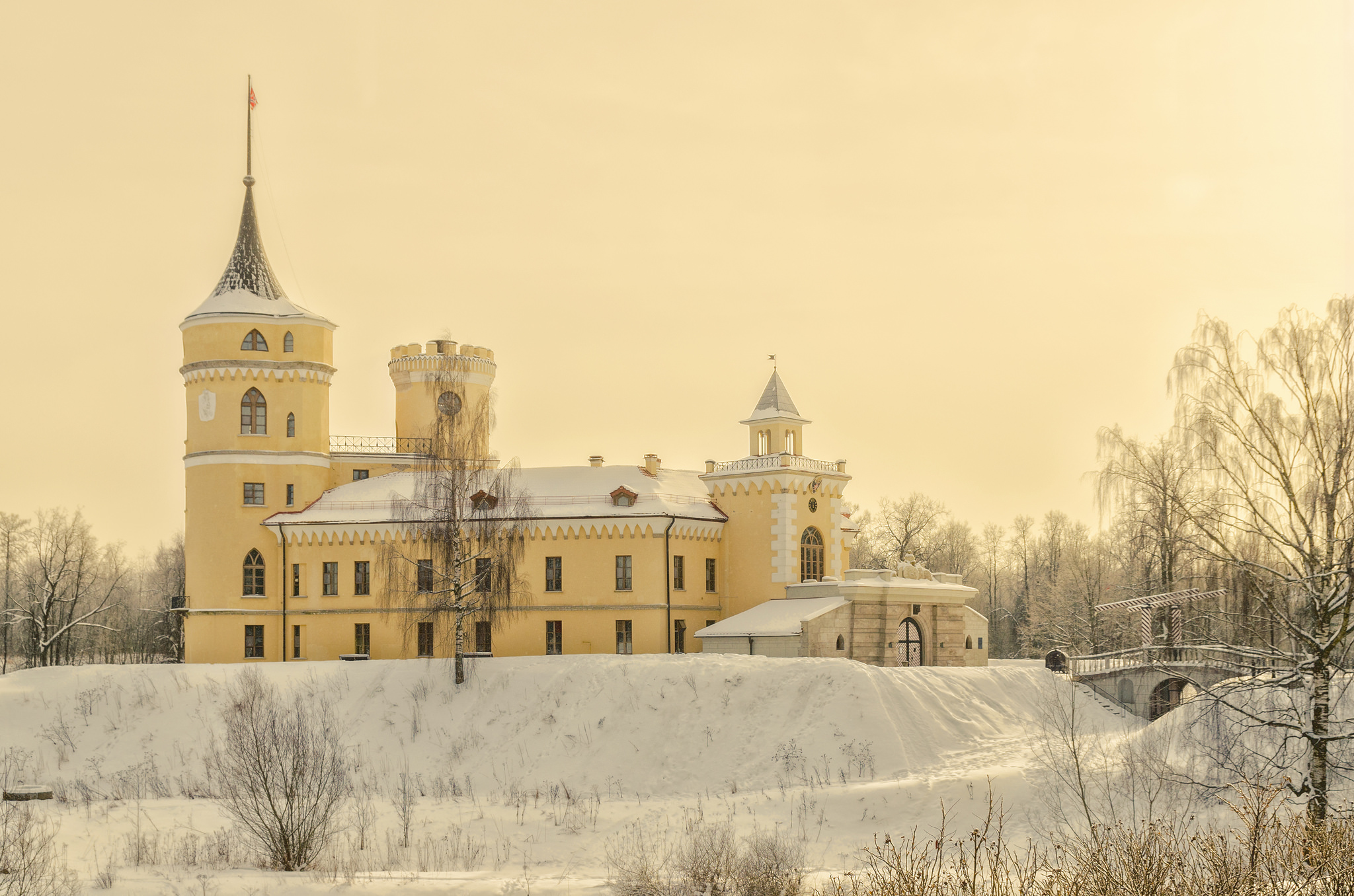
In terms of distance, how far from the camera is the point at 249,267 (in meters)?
49.0

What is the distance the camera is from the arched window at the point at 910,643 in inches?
1727

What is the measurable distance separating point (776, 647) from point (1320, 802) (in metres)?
23.8

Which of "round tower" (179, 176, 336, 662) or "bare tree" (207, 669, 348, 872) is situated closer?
"bare tree" (207, 669, 348, 872)

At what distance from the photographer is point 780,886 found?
19.8 m

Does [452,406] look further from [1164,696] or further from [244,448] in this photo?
[1164,696]

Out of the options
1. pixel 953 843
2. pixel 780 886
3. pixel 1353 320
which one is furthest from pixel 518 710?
pixel 1353 320

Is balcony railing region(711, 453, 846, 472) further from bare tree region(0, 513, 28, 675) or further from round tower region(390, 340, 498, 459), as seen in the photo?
bare tree region(0, 513, 28, 675)

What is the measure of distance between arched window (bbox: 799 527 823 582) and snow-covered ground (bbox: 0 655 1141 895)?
8.17 m

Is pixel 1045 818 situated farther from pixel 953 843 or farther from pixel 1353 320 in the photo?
pixel 1353 320

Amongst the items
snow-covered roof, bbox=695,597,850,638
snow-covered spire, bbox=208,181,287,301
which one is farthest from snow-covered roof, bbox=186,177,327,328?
snow-covered roof, bbox=695,597,850,638

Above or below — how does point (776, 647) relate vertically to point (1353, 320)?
below

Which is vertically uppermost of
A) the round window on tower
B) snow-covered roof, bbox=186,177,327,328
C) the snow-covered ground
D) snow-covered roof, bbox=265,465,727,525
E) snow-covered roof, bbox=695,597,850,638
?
snow-covered roof, bbox=186,177,327,328

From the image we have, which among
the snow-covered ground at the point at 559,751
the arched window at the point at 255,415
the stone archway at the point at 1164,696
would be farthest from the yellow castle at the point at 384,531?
the stone archway at the point at 1164,696

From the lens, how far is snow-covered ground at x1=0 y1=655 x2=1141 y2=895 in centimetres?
2591
